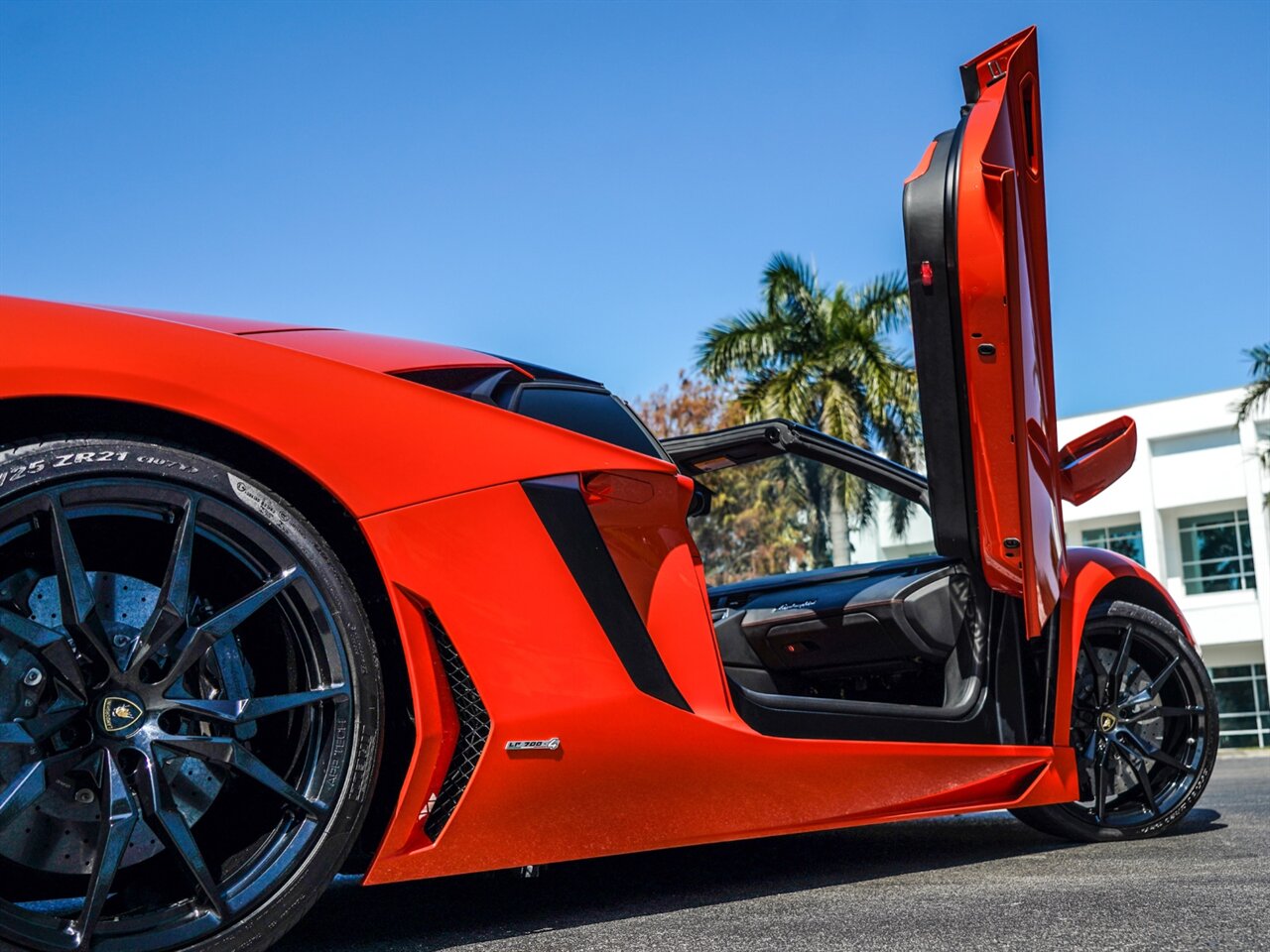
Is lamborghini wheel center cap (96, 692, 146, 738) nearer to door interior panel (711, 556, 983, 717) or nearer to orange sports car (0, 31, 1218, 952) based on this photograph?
orange sports car (0, 31, 1218, 952)

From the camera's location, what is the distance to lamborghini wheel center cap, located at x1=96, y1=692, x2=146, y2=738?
2.00 metres

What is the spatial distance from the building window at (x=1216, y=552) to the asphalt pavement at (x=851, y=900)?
29.5m

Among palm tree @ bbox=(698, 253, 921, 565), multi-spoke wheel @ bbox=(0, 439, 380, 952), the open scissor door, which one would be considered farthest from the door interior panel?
palm tree @ bbox=(698, 253, 921, 565)

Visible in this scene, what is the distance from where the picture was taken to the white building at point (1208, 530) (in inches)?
1166

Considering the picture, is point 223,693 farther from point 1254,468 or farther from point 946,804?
point 1254,468

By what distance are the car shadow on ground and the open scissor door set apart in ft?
2.72

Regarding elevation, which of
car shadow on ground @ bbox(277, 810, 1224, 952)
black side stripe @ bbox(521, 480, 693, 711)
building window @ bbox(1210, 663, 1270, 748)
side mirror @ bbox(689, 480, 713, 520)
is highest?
side mirror @ bbox(689, 480, 713, 520)

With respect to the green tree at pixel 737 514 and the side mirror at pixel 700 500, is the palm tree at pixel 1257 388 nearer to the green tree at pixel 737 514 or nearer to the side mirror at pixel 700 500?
the green tree at pixel 737 514

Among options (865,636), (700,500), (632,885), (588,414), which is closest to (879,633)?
(865,636)

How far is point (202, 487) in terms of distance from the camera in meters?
2.13

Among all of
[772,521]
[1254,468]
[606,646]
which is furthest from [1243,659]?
[606,646]

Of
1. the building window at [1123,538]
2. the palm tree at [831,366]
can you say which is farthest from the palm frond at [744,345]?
the building window at [1123,538]

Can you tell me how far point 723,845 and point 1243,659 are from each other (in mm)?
30751

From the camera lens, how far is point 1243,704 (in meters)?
30.3
